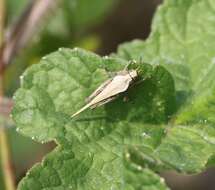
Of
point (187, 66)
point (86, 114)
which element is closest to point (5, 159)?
point (86, 114)

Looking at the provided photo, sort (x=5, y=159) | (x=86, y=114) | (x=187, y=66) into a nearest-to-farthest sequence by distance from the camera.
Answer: (x=86, y=114), (x=187, y=66), (x=5, y=159)

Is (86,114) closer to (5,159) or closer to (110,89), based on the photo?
(110,89)

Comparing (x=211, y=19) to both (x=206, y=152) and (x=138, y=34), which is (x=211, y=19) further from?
(x=138, y=34)

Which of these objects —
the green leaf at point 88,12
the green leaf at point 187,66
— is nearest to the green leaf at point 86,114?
the green leaf at point 187,66

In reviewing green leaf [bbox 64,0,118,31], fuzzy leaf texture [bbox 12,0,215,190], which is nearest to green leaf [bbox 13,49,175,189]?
fuzzy leaf texture [bbox 12,0,215,190]

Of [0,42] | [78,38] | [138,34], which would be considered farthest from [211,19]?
[138,34]

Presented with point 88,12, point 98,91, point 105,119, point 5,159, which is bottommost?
point 105,119

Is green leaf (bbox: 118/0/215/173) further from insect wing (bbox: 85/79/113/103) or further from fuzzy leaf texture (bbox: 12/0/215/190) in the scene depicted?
insect wing (bbox: 85/79/113/103)
